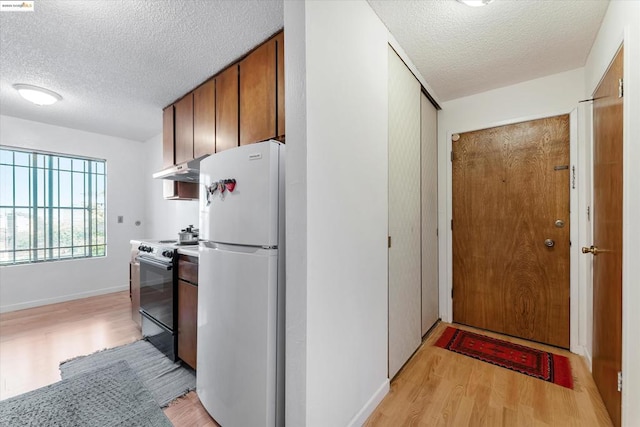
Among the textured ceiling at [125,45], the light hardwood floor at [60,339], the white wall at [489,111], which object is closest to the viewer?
the textured ceiling at [125,45]

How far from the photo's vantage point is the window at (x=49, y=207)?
11.3 ft

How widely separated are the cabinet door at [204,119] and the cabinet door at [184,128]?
83mm

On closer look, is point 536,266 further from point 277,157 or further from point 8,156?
point 8,156

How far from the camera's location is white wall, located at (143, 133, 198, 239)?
3.68 meters

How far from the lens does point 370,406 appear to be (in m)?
1.59

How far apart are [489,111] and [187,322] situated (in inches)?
128

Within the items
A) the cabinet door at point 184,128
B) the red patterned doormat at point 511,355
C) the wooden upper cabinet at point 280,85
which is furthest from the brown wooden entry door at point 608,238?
the cabinet door at point 184,128

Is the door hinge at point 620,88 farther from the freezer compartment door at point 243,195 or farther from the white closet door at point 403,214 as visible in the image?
the freezer compartment door at point 243,195

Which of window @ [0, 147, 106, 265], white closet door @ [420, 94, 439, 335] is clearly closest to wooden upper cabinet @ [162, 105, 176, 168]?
window @ [0, 147, 106, 265]

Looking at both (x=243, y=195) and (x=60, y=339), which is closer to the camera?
(x=243, y=195)

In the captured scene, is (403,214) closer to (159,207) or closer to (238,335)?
(238,335)

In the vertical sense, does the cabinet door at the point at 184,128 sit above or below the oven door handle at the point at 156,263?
above

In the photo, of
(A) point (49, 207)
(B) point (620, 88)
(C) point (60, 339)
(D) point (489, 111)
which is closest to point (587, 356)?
(B) point (620, 88)

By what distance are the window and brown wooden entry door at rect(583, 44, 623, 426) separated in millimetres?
5626
